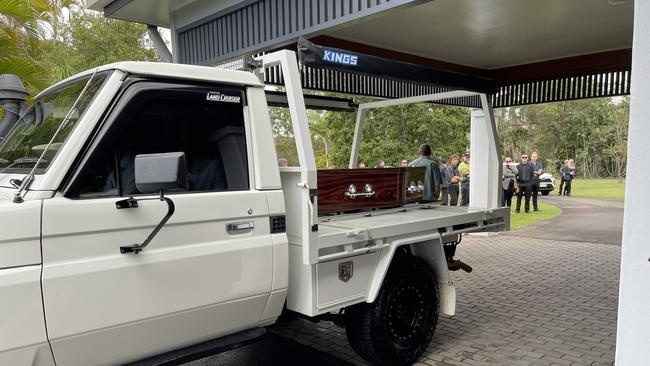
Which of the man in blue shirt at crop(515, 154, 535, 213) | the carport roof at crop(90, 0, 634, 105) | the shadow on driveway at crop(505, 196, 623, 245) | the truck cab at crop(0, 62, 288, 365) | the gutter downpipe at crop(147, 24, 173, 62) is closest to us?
the truck cab at crop(0, 62, 288, 365)

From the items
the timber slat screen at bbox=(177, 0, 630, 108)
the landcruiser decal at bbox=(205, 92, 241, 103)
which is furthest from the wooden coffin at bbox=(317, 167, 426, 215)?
the landcruiser decal at bbox=(205, 92, 241, 103)

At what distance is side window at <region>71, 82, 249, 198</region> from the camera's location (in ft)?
8.17

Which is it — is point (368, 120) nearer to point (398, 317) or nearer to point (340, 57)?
point (398, 317)

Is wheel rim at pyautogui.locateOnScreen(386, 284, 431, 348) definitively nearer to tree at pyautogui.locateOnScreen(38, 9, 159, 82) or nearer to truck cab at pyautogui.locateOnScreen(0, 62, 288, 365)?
truck cab at pyautogui.locateOnScreen(0, 62, 288, 365)

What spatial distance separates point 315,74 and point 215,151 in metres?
4.28

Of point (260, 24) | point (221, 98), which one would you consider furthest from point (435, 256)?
point (260, 24)

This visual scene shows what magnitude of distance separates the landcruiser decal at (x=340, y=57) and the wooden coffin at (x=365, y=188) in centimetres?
91

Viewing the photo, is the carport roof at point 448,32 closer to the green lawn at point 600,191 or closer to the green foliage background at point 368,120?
the green foliage background at point 368,120

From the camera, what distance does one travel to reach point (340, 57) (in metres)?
3.40

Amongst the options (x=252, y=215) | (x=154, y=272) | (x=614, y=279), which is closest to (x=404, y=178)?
(x=252, y=215)

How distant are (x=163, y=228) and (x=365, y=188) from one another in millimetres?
2108

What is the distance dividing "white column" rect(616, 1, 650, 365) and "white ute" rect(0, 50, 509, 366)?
163 cm

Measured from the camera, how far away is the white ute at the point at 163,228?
225 cm

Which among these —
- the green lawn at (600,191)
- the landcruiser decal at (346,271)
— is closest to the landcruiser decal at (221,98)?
the landcruiser decal at (346,271)
